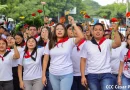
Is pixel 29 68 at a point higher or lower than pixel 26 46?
lower

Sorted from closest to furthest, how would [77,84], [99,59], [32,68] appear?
[99,59]
[32,68]
[77,84]

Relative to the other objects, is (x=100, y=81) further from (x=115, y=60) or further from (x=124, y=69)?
(x=115, y=60)

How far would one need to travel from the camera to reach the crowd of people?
5.66 meters

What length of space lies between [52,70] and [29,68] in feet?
2.04

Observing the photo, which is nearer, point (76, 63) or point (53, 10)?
point (76, 63)

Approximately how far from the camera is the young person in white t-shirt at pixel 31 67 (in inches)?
244

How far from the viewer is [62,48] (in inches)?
226

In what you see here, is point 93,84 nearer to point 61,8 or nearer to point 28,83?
point 28,83

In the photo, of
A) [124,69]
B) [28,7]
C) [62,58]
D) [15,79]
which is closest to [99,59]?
[124,69]

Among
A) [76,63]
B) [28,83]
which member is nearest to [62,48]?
[76,63]

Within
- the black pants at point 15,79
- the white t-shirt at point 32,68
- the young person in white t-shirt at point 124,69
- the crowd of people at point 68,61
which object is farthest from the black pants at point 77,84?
the black pants at point 15,79

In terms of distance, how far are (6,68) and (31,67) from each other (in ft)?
1.62

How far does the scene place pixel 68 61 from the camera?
18.8 ft

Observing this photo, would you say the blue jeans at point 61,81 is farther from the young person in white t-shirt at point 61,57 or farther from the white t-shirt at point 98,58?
the white t-shirt at point 98,58
